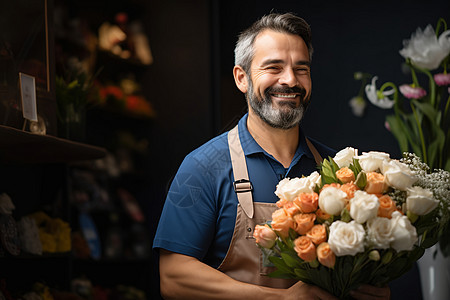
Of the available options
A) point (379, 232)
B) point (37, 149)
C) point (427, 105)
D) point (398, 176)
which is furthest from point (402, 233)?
point (37, 149)

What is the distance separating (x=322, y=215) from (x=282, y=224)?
107 mm

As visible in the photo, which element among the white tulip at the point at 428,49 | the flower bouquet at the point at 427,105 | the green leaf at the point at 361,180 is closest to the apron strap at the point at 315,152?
the green leaf at the point at 361,180

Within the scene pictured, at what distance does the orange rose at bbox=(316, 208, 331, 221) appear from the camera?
1543 mm

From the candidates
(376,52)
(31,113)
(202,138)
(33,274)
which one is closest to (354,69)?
(376,52)

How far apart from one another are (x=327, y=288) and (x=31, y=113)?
5.23ft

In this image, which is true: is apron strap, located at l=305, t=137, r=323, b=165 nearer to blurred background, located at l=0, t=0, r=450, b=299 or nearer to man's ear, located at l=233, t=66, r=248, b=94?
man's ear, located at l=233, t=66, r=248, b=94

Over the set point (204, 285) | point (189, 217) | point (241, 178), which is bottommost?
point (204, 285)

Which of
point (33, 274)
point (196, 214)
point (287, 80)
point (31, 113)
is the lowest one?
point (33, 274)

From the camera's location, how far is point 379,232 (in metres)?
1.48

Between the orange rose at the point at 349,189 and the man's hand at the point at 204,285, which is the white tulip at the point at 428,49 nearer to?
the orange rose at the point at 349,189

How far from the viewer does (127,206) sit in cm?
462

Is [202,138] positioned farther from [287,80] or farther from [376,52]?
[287,80]

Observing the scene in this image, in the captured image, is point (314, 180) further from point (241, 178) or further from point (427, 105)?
point (427, 105)

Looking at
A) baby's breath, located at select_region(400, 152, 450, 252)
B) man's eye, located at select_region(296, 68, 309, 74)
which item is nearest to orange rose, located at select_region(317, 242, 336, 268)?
baby's breath, located at select_region(400, 152, 450, 252)
